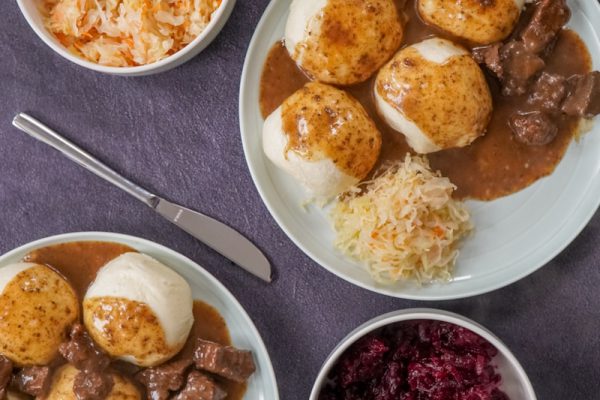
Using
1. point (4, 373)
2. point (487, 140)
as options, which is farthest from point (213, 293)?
point (487, 140)

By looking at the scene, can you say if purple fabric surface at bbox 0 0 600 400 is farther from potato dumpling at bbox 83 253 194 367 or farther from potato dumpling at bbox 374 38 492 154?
potato dumpling at bbox 374 38 492 154

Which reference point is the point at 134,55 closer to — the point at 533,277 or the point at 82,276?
the point at 82,276

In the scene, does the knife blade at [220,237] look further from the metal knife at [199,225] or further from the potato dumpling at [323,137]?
the potato dumpling at [323,137]

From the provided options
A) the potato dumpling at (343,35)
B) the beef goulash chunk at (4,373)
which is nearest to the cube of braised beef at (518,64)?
the potato dumpling at (343,35)

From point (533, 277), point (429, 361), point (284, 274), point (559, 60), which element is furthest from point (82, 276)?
point (559, 60)

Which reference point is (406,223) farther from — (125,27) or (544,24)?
(125,27)

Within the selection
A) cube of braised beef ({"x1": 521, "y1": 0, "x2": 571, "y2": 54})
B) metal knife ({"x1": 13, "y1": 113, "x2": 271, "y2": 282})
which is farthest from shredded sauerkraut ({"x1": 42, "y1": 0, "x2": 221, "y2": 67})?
cube of braised beef ({"x1": 521, "y1": 0, "x2": 571, "y2": 54})
